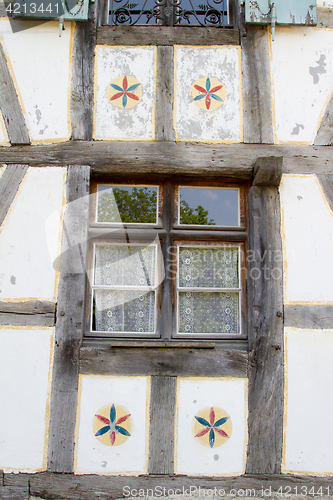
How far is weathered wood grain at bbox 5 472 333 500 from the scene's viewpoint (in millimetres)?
2564

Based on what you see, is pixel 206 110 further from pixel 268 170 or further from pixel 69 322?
pixel 69 322

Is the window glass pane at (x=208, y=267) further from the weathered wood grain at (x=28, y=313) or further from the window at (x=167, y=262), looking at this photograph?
the weathered wood grain at (x=28, y=313)

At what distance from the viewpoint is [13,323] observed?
2.73 meters

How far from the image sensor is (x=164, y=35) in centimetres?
314

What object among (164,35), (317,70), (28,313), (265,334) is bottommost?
(265,334)

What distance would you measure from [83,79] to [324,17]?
2.02m

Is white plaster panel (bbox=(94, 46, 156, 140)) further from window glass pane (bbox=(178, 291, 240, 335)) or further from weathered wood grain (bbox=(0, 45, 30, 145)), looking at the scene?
window glass pane (bbox=(178, 291, 240, 335))

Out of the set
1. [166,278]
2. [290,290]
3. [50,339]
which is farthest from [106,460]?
[290,290]

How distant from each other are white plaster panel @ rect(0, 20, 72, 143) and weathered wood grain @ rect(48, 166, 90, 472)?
406 millimetres

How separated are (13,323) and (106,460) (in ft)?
3.69

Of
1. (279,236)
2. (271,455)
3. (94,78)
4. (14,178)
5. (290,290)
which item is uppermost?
(94,78)

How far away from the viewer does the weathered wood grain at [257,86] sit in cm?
302

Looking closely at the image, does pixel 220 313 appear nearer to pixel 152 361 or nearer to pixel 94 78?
pixel 152 361

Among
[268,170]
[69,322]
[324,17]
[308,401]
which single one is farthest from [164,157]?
[308,401]
